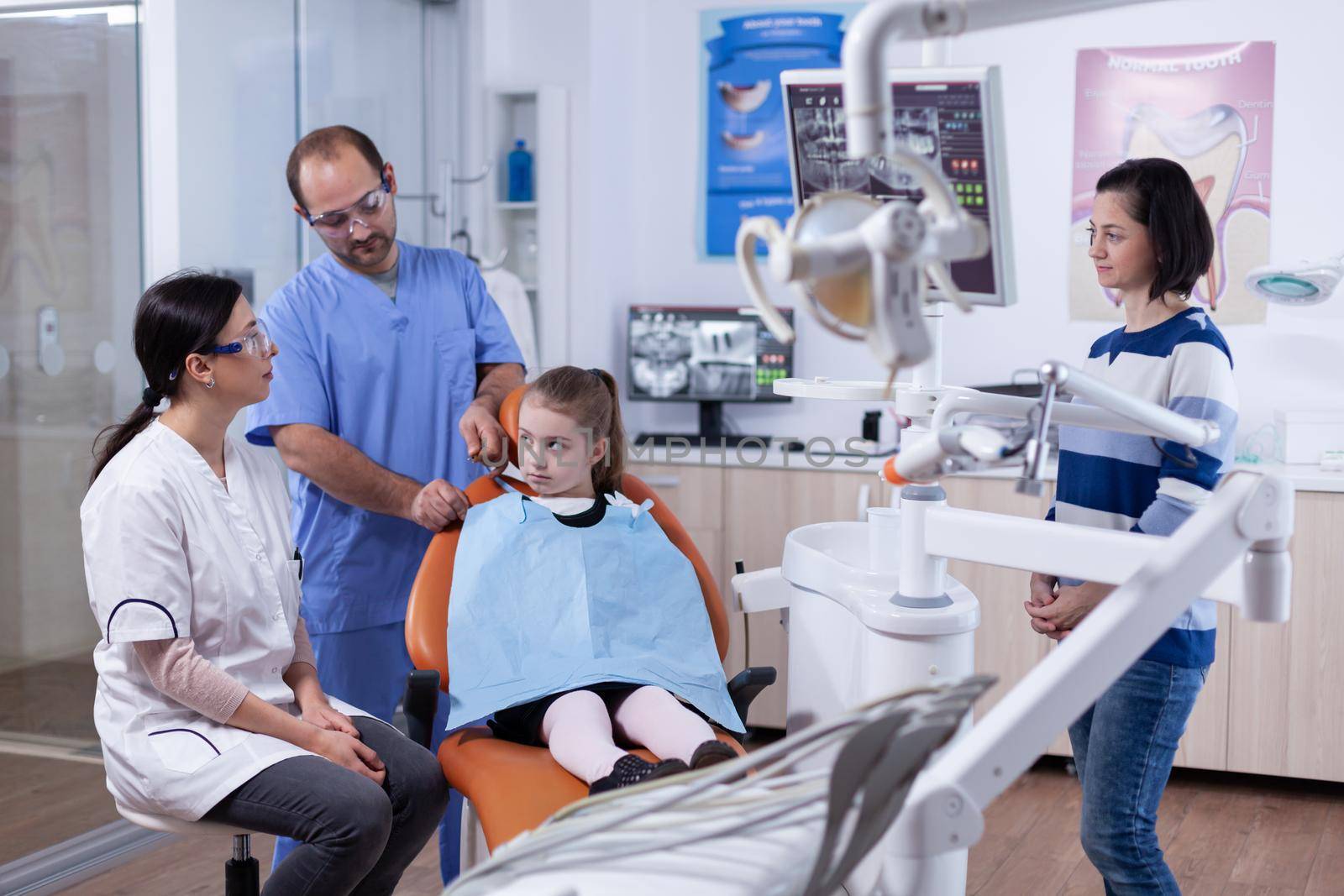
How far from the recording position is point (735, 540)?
10.9ft

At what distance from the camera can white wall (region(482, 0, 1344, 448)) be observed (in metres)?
3.19

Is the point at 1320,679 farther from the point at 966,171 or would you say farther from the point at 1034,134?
the point at 966,171

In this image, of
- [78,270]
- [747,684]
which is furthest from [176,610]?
[78,270]

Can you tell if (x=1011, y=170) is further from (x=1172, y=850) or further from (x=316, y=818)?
(x=316, y=818)

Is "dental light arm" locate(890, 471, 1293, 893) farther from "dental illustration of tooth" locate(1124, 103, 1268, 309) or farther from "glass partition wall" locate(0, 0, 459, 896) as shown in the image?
"dental illustration of tooth" locate(1124, 103, 1268, 309)

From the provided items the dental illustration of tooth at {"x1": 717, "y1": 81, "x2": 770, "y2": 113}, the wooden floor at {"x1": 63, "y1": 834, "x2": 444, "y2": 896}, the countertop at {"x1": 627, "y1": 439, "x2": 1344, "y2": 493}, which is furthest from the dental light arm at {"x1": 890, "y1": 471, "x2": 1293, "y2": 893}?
the dental illustration of tooth at {"x1": 717, "y1": 81, "x2": 770, "y2": 113}

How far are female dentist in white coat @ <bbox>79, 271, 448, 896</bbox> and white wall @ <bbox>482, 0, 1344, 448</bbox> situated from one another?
1841mm

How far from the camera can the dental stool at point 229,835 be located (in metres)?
1.61

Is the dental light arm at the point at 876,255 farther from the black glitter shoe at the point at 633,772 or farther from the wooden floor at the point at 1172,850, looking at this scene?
the wooden floor at the point at 1172,850

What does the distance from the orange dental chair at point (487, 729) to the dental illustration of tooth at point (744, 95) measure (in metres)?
1.84

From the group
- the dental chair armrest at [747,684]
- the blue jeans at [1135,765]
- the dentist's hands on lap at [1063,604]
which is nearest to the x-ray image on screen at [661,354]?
the dental chair armrest at [747,684]

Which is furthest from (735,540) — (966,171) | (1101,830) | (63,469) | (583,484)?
(966,171)

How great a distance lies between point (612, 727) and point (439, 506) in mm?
444

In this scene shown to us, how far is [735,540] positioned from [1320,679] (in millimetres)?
1422
